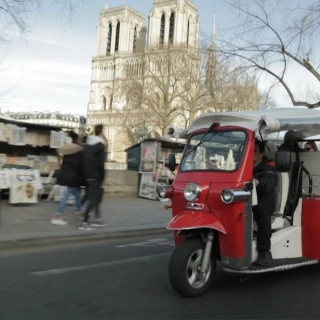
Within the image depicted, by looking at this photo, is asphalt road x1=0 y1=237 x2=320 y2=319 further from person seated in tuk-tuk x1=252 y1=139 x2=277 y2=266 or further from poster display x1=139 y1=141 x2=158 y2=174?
poster display x1=139 y1=141 x2=158 y2=174

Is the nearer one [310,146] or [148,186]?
[310,146]

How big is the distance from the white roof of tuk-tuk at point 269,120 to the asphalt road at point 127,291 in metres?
1.88

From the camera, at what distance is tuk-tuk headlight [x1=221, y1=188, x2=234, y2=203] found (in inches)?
186

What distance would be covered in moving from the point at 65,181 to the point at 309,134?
16.8 ft

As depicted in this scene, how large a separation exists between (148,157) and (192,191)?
Answer: 1091 centimetres

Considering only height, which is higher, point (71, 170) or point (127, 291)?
point (71, 170)

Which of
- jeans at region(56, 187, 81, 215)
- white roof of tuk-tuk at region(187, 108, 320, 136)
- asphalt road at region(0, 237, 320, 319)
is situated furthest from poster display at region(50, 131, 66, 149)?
white roof of tuk-tuk at region(187, 108, 320, 136)

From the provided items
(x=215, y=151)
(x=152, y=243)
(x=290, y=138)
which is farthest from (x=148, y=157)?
(x=215, y=151)

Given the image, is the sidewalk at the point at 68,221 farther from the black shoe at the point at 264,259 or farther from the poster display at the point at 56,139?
the black shoe at the point at 264,259

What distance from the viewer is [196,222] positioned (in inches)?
187

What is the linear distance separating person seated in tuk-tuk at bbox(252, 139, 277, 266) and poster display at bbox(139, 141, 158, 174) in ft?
33.1

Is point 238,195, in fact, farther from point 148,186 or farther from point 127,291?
point 148,186

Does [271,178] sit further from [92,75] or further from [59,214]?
[92,75]

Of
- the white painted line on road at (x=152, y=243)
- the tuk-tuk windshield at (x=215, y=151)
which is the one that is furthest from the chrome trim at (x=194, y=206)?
the white painted line on road at (x=152, y=243)
